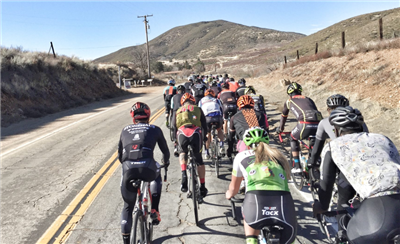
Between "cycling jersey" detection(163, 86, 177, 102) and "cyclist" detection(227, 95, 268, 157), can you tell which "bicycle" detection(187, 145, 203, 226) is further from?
"cycling jersey" detection(163, 86, 177, 102)

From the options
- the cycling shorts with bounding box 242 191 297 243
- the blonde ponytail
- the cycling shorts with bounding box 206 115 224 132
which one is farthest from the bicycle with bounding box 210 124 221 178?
the cycling shorts with bounding box 242 191 297 243

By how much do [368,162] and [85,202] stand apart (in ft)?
17.5

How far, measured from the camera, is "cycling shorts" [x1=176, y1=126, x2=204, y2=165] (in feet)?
19.2

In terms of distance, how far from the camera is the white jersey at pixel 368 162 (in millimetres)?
2527

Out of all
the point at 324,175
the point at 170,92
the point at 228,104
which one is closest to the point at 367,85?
the point at 228,104

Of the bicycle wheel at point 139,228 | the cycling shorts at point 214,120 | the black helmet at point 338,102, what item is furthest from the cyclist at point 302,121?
the bicycle wheel at point 139,228

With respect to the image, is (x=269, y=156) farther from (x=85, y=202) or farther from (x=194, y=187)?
(x=85, y=202)

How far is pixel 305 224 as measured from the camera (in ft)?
16.1

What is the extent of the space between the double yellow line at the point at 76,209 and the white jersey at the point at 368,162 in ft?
14.1

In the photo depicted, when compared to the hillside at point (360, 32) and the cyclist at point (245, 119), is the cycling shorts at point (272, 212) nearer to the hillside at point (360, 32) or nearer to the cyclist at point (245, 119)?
the cyclist at point (245, 119)

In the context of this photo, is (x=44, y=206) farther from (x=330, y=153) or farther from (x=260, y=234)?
(x=330, y=153)

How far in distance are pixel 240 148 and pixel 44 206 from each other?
13.5 feet

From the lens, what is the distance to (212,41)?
153625 mm

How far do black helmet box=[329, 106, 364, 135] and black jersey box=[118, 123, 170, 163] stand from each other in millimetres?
2349
